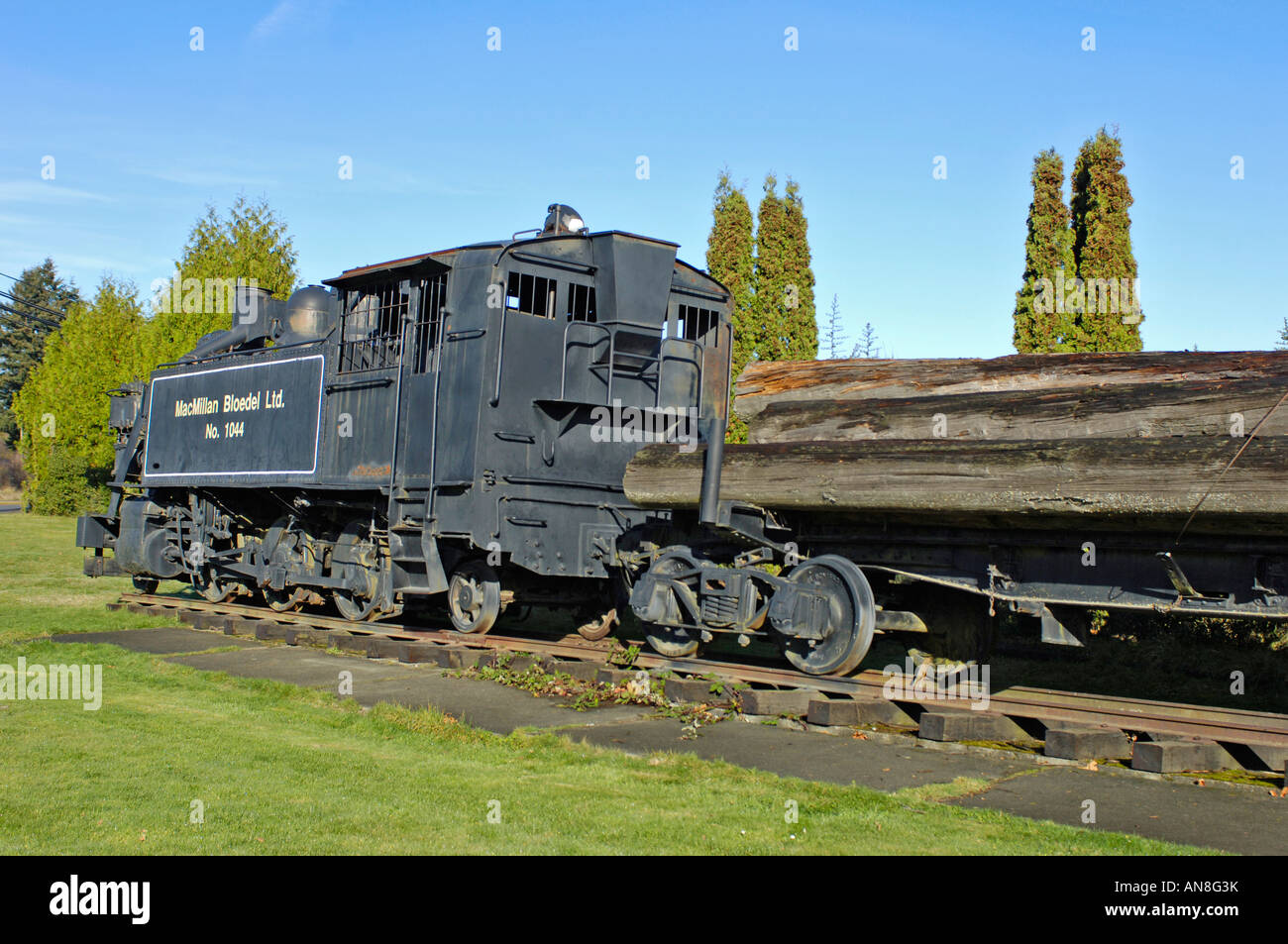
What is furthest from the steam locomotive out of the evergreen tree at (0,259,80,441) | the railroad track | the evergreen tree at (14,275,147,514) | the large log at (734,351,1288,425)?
the evergreen tree at (0,259,80,441)

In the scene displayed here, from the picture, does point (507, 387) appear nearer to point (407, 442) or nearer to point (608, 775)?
point (407, 442)

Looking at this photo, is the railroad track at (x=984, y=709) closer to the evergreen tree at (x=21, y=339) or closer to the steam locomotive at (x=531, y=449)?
the steam locomotive at (x=531, y=449)

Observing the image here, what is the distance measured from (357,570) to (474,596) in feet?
6.70

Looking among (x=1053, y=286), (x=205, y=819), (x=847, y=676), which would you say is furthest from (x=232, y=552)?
(x=1053, y=286)

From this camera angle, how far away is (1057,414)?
7379mm

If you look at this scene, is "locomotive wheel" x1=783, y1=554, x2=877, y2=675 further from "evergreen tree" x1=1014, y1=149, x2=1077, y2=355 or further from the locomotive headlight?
"evergreen tree" x1=1014, y1=149, x2=1077, y2=355

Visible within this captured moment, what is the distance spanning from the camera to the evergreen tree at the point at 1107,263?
1489 centimetres

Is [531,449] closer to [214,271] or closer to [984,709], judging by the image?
[984,709]

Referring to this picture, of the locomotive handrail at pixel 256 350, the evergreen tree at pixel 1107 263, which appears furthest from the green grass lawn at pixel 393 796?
the evergreen tree at pixel 1107 263

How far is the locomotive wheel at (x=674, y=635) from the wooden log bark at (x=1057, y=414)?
145cm

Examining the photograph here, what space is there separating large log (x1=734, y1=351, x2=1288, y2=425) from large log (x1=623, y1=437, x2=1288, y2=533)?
75 centimetres

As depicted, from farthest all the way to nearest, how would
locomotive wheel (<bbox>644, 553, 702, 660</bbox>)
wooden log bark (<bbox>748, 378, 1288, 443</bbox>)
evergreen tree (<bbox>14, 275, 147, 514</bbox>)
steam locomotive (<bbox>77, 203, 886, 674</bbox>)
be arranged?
1. evergreen tree (<bbox>14, 275, 147, 514</bbox>)
2. locomotive wheel (<bbox>644, 553, 702, 660</bbox>)
3. steam locomotive (<bbox>77, 203, 886, 674</bbox>)
4. wooden log bark (<bbox>748, 378, 1288, 443</bbox>)

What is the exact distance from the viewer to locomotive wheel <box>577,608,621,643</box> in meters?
12.4
